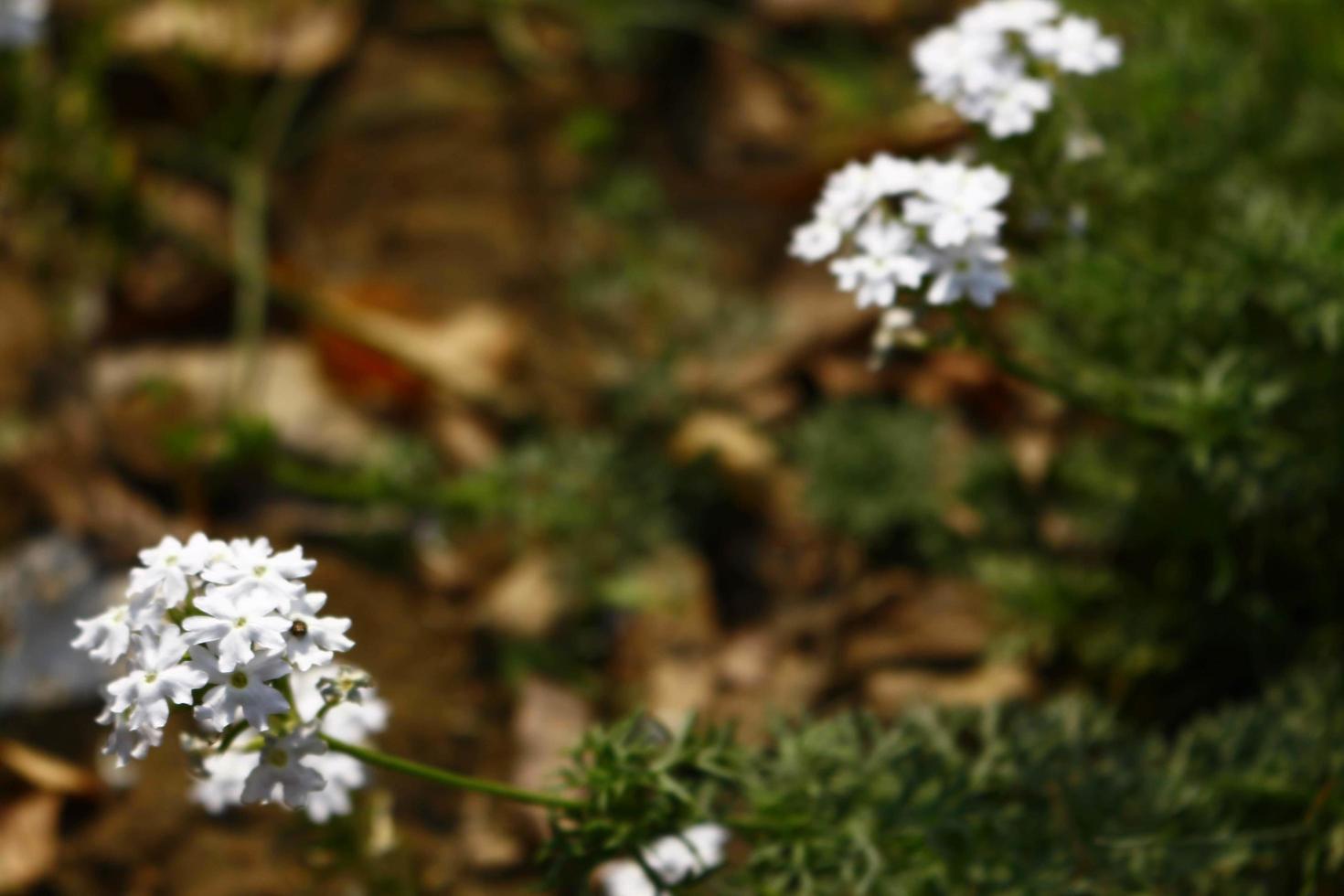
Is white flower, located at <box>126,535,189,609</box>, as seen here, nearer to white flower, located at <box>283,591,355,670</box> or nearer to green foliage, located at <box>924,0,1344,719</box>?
white flower, located at <box>283,591,355,670</box>

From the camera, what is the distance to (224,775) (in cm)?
281

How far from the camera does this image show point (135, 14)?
628 cm

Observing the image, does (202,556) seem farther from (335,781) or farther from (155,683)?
(335,781)

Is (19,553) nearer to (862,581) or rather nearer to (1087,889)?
(862,581)

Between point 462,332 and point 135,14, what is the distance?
8.42 feet

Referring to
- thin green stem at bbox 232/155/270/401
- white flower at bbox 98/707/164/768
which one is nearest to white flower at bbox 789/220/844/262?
white flower at bbox 98/707/164/768

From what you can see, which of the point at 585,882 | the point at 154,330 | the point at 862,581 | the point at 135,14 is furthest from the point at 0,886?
the point at 135,14

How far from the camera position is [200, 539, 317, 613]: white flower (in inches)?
88.4

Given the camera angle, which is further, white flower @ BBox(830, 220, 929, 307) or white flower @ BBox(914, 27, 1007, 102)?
white flower @ BBox(914, 27, 1007, 102)

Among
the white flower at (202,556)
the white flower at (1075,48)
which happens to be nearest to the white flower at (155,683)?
the white flower at (202,556)

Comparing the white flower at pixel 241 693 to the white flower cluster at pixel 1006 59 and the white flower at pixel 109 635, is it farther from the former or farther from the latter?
the white flower cluster at pixel 1006 59

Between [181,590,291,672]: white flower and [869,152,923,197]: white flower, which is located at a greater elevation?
[869,152,923,197]: white flower

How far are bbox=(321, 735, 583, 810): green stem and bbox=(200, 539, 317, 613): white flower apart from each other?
31 centimetres

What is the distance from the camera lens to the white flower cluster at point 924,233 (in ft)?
9.13
